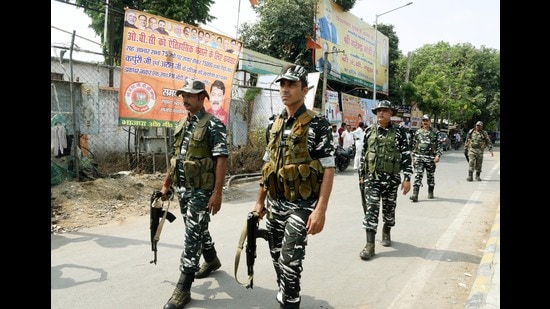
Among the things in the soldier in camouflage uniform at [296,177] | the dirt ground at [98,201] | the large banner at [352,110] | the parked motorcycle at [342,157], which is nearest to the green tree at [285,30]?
the large banner at [352,110]

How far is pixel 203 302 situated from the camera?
3.25 m

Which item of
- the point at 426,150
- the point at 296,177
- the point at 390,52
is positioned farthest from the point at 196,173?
the point at 390,52

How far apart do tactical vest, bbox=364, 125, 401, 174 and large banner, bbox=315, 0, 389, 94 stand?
39.2ft

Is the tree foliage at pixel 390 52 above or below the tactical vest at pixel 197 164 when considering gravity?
above

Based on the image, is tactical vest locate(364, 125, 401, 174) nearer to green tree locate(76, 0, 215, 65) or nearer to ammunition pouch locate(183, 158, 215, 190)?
ammunition pouch locate(183, 158, 215, 190)

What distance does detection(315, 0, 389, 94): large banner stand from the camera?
18547 mm

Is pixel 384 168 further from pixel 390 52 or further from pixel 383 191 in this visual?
pixel 390 52

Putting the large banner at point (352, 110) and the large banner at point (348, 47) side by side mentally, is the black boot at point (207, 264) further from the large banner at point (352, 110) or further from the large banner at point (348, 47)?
the large banner at point (352, 110)

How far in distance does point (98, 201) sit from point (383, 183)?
15.5 feet

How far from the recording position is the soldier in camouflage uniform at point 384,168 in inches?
187

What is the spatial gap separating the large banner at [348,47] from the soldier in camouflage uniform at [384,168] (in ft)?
39.0

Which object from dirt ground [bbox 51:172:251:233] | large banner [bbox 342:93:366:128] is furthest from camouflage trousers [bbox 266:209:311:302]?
large banner [bbox 342:93:366:128]
